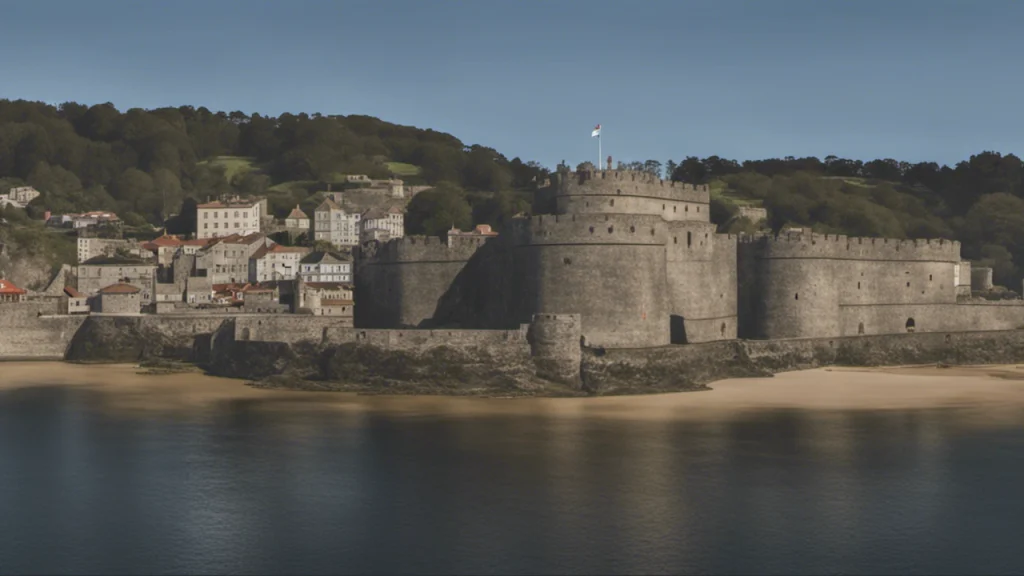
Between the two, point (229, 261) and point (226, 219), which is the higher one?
point (226, 219)

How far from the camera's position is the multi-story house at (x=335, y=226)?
8212 centimetres

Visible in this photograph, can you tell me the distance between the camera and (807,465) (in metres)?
23.1

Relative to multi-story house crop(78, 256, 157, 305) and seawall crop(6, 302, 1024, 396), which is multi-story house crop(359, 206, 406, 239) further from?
seawall crop(6, 302, 1024, 396)

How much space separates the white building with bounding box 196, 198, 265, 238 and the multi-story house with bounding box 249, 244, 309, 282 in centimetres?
1523

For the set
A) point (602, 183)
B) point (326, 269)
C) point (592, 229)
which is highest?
point (602, 183)

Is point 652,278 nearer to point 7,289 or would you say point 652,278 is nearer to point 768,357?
point 768,357

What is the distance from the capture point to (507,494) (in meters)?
20.5

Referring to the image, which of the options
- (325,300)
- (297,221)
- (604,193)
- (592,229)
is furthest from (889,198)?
(592,229)

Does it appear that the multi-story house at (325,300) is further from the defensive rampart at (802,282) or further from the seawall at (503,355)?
the defensive rampart at (802,282)

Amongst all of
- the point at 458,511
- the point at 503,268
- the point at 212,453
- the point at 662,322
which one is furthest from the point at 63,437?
the point at 662,322

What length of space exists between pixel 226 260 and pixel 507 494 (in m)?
47.9

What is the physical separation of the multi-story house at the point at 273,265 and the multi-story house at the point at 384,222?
44.8 feet

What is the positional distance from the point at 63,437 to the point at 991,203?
75173 millimetres

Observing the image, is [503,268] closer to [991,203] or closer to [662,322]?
[662,322]
